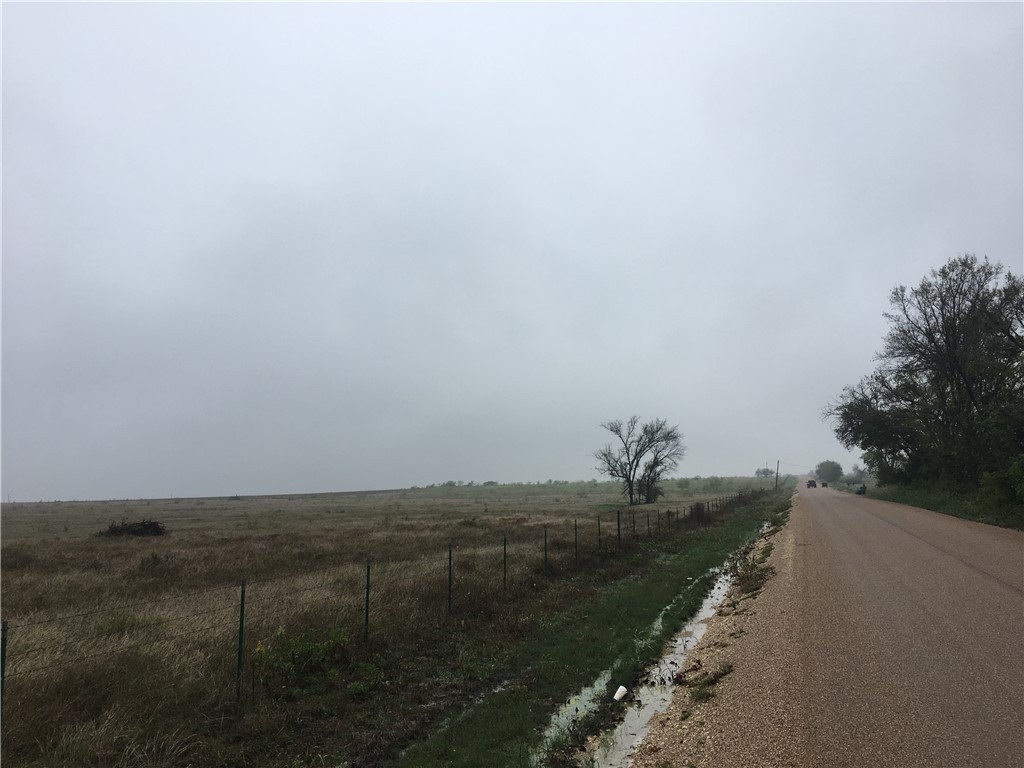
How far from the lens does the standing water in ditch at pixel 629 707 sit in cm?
691

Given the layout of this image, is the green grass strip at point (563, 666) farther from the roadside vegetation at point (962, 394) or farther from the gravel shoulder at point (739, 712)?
the roadside vegetation at point (962, 394)

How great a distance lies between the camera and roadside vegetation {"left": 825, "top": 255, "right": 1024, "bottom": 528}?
2641 centimetres

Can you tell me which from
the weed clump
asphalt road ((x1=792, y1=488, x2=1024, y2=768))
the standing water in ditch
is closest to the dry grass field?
the standing water in ditch

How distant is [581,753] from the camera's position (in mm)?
6965

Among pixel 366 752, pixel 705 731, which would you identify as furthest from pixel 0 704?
pixel 705 731

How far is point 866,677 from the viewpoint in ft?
23.7

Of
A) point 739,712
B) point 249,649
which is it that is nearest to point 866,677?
point 739,712

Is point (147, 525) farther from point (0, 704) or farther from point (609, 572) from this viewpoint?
point (0, 704)

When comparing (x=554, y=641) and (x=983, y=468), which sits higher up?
(x=983, y=468)

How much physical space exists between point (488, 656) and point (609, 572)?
371 inches

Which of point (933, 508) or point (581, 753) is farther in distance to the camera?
point (933, 508)

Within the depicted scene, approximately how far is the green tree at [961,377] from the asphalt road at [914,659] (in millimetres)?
15580

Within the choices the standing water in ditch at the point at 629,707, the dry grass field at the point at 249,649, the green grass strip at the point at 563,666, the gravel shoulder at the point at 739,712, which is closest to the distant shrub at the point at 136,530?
the dry grass field at the point at 249,649

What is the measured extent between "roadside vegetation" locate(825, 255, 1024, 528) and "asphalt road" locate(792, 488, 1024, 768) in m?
12.5
